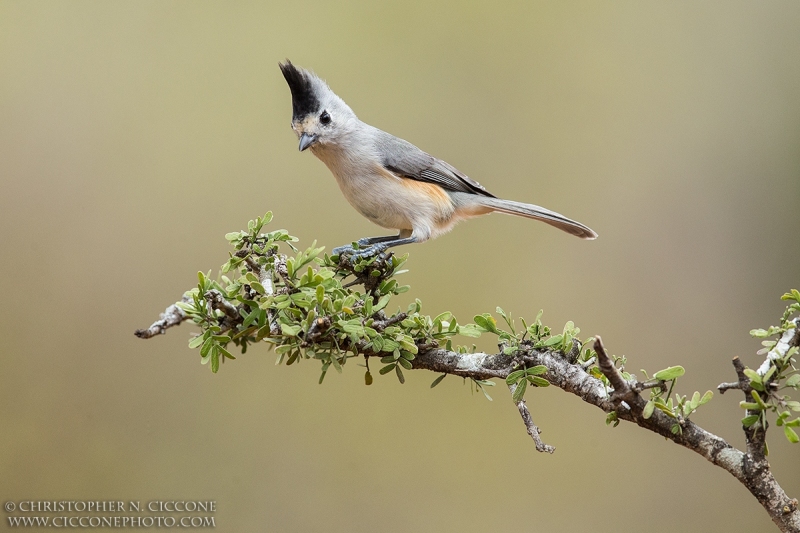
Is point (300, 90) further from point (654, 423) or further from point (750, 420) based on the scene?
point (750, 420)

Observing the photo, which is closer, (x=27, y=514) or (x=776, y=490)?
(x=776, y=490)

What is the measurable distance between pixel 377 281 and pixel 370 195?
434 mm

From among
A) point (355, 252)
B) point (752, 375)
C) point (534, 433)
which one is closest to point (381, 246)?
point (355, 252)

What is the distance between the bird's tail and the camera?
1954 millimetres

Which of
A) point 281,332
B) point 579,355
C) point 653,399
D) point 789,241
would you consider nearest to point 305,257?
point 281,332

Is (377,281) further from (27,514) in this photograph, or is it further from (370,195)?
(27,514)

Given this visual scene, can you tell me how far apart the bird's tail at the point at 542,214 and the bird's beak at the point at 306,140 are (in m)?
0.53

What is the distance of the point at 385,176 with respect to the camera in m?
1.95

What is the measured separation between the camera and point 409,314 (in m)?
1.40

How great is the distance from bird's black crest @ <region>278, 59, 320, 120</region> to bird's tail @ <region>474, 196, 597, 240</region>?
0.58m

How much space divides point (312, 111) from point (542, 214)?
728mm

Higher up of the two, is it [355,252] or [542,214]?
[542,214]

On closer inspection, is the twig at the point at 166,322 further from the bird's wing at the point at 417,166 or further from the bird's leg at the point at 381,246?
the bird's wing at the point at 417,166

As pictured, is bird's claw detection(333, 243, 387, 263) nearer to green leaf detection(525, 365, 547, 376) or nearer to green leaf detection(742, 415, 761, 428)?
green leaf detection(525, 365, 547, 376)
